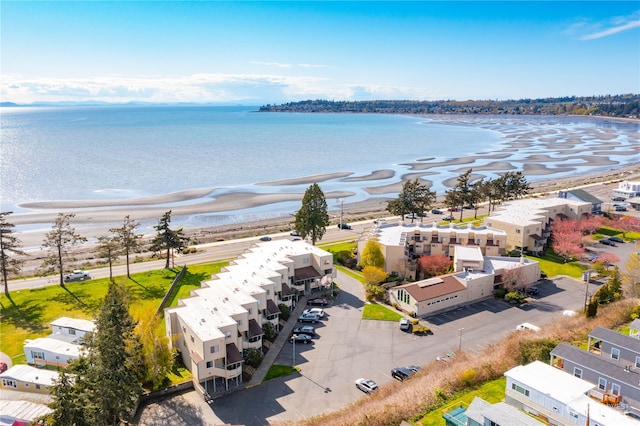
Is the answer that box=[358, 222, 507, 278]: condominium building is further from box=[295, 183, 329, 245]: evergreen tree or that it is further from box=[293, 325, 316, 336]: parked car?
box=[293, 325, 316, 336]: parked car

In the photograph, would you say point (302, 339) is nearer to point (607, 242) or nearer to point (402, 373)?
point (402, 373)

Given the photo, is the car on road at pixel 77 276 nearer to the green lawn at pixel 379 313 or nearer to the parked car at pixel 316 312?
the parked car at pixel 316 312

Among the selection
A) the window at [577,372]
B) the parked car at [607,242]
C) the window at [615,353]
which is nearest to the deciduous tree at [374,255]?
the window at [577,372]

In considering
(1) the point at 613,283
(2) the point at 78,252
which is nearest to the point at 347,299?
(1) the point at 613,283

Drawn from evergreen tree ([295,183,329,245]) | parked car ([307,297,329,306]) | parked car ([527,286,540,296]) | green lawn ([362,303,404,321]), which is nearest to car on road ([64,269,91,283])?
evergreen tree ([295,183,329,245])

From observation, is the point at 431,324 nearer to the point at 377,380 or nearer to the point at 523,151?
the point at 377,380

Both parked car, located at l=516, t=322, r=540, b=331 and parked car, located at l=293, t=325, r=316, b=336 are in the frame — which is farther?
parked car, located at l=293, t=325, r=316, b=336

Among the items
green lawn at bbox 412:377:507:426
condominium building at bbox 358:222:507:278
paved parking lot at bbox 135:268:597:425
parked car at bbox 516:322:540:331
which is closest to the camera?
green lawn at bbox 412:377:507:426
